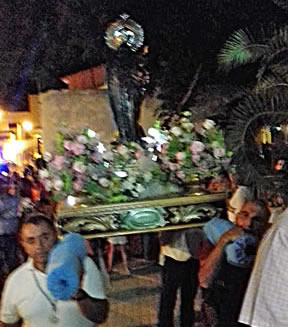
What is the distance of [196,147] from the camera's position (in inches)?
80.5

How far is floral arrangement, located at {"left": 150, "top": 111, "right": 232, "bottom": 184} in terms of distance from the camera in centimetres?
205

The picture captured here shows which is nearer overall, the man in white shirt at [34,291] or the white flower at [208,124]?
the man in white shirt at [34,291]

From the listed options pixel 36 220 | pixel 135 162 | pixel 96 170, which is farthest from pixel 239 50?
pixel 36 220

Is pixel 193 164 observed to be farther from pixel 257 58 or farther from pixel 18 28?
pixel 18 28

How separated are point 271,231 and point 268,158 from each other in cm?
60

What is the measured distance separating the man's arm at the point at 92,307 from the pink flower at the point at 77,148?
0.42 m

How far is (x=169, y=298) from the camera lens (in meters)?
2.09

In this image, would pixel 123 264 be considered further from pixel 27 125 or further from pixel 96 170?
pixel 27 125

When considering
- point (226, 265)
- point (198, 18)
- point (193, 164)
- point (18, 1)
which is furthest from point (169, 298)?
point (18, 1)

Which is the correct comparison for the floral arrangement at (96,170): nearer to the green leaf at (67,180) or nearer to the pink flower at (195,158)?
the green leaf at (67,180)

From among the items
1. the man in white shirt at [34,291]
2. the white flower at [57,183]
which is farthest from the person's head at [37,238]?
the white flower at [57,183]

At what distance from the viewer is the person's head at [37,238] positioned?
1974 millimetres

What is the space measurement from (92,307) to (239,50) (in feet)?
3.03

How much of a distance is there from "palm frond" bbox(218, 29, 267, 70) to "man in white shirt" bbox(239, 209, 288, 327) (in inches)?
27.0
